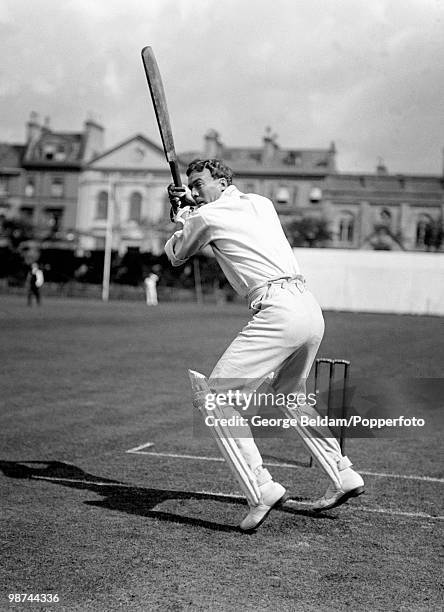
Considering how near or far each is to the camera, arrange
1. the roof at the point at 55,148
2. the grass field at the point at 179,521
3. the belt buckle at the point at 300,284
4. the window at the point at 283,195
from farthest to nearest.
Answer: the roof at the point at 55,148, the window at the point at 283,195, the belt buckle at the point at 300,284, the grass field at the point at 179,521

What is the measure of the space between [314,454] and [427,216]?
6743cm

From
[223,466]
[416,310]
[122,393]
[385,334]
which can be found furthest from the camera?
[416,310]

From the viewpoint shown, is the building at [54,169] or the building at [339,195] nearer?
the building at [339,195]

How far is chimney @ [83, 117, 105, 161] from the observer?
78.1m

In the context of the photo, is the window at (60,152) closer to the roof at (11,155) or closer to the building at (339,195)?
the roof at (11,155)

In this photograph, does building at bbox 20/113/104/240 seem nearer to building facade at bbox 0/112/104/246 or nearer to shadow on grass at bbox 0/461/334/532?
building facade at bbox 0/112/104/246

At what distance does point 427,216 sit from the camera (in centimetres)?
6994

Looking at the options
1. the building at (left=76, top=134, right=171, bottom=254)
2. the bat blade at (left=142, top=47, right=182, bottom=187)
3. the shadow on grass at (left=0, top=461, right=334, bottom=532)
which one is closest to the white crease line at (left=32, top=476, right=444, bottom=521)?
the shadow on grass at (left=0, top=461, right=334, bottom=532)

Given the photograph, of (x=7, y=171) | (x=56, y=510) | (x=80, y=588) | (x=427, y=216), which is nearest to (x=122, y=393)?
(x=56, y=510)

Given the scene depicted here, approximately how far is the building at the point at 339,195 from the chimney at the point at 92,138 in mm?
10900

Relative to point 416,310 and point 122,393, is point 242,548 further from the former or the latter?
point 416,310

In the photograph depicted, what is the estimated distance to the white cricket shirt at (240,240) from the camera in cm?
503

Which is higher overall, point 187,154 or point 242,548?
point 187,154

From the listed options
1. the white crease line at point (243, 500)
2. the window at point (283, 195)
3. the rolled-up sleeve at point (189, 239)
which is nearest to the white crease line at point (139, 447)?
the white crease line at point (243, 500)
